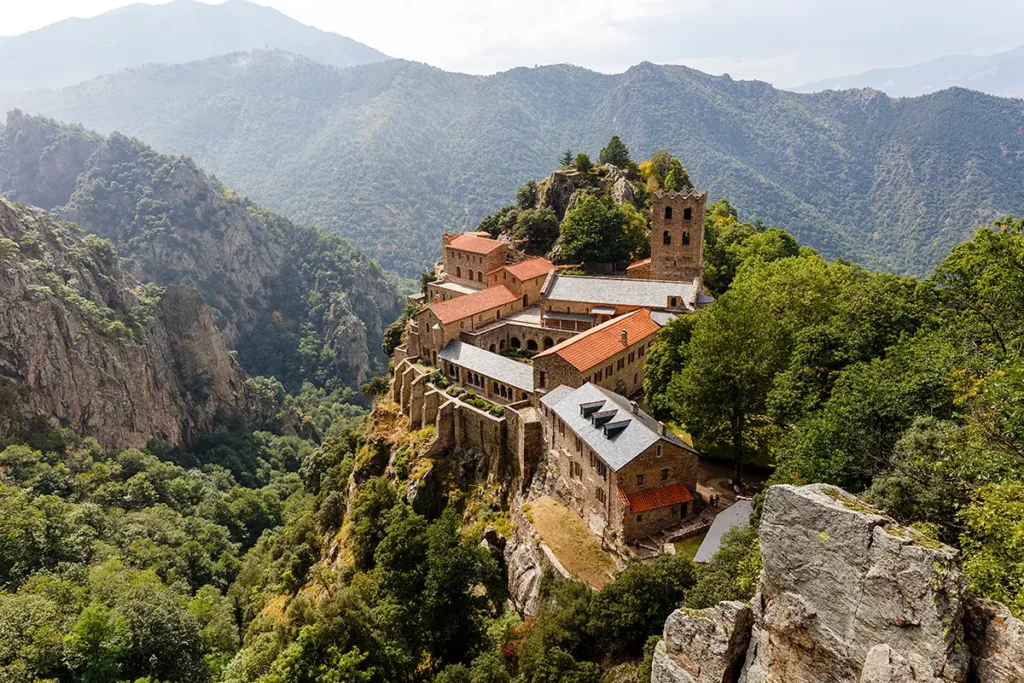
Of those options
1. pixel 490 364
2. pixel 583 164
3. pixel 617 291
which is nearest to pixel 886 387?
pixel 490 364

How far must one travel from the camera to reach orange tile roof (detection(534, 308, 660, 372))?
40.1 m

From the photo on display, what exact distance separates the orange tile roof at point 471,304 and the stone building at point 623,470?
19907mm

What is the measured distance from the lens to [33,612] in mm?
36812

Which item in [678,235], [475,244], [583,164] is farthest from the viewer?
[583,164]

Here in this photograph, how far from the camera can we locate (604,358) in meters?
41.2

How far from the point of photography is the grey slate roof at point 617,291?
5003cm

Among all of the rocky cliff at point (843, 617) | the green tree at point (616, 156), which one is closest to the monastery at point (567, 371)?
the rocky cliff at point (843, 617)

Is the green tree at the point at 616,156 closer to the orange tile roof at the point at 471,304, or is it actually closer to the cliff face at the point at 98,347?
the orange tile roof at the point at 471,304

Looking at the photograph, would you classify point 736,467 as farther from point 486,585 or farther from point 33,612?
point 33,612

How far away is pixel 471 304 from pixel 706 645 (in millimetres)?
42834

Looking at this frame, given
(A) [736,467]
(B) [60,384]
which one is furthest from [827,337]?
(B) [60,384]

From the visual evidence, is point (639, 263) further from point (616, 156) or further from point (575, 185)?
point (616, 156)

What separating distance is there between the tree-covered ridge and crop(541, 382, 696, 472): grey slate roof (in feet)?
11.1

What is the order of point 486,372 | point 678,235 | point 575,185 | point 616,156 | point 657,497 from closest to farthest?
point 657,497 → point 486,372 → point 678,235 → point 575,185 → point 616,156
